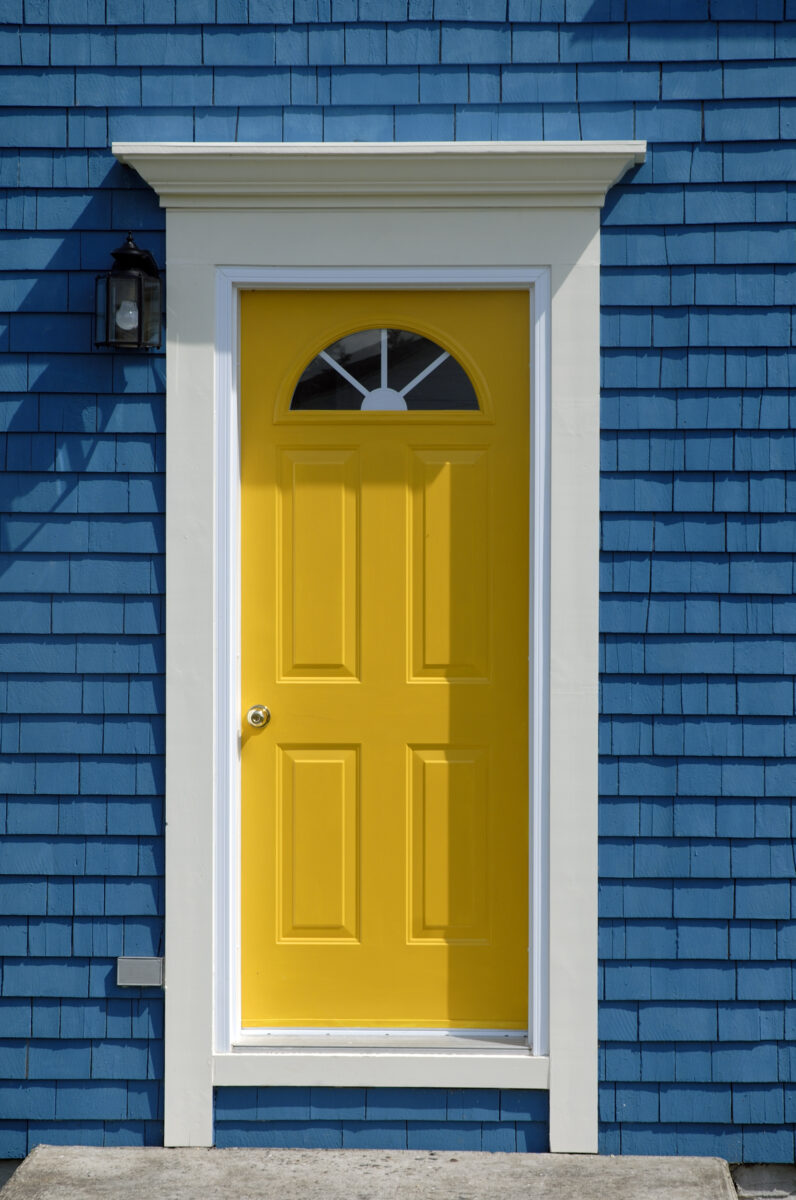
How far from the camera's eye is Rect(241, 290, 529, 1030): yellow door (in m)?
3.30

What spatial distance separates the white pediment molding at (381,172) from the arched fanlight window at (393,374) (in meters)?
0.38

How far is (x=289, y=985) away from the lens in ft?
10.9

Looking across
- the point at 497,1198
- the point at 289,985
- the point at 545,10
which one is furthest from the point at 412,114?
the point at 497,1198

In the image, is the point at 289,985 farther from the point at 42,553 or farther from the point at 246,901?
the point at 42,553

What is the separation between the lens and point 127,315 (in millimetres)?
3125

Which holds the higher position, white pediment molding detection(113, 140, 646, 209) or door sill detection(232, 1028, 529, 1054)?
white pediment molding detection(113, 140, 646, 209)

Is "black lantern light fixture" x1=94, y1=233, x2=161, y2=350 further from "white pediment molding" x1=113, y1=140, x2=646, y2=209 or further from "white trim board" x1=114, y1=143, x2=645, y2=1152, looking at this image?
"white pediment molding" x1=113, y1=140, x2=646, y2=209

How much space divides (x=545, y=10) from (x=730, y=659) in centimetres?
190

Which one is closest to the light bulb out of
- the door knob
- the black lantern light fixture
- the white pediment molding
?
the black lantern light fixture

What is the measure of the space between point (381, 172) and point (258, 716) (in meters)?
1.58

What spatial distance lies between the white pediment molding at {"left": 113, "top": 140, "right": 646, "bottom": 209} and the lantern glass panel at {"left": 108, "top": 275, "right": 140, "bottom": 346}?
0.27 m

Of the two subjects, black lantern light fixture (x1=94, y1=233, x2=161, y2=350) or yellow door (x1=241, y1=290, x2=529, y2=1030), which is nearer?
black lantern light fixture (x1=94, y1=233, x2=161, y2=350)

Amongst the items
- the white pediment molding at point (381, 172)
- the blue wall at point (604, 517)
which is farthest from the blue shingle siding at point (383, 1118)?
the white pediment molding at point (381, 172)

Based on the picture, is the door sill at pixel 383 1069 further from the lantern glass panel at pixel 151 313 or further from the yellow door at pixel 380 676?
the lantern glass panel at pixel 151 313
